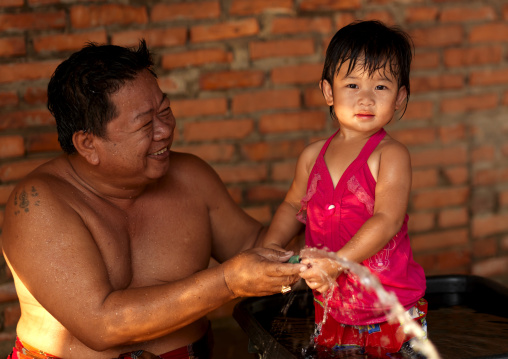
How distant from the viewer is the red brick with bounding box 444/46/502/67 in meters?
3.43

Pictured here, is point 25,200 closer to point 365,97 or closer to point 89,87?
point 89,87

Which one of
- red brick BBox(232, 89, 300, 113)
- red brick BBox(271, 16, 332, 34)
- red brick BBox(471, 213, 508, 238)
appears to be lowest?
red brick BBox(471, 213, 508, 238)

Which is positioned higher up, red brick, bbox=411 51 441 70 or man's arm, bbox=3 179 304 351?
red brick, bbox=411 51 441 70

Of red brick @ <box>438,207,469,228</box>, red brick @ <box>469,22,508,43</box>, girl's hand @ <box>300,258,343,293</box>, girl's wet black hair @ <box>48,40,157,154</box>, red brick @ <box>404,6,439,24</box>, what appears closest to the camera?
girl's hand @ <box>300,258,343,293</box>

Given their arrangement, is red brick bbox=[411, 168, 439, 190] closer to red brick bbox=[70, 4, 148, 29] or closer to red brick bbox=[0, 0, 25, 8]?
red brick bbox=[70, 4, 148, 29]

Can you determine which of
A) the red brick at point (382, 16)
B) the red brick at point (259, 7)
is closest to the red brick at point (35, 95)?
the red brick at point (259, 7)

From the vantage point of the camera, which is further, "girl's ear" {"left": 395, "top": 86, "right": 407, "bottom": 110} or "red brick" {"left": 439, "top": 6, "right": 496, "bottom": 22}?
"red brick" {"left": 439, "top": 6, "right": 496, "bottom": 22}

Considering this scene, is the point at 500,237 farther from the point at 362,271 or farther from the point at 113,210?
the point at 113,210

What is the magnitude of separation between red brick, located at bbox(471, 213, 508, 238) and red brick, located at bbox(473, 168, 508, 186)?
0.17 m

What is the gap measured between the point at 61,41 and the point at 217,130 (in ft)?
2.54

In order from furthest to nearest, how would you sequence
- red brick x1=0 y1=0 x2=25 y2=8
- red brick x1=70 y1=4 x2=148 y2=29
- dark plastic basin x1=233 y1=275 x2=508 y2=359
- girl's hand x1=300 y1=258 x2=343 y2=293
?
red brick x1=70 y1=4 x2=148 y2=29 → red brick x1=0 y1=0 x2=25 y2=8 → dark plastic basin x1=233 y1=275 x2=508 y2=359 → girl's hand x1=300 y1=258 x2=343 y2=293

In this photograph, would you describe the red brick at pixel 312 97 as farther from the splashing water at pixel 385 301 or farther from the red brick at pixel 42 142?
the splashing water at pixel 385 301

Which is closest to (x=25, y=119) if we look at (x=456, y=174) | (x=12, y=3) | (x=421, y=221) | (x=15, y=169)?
(x=15, y=169)

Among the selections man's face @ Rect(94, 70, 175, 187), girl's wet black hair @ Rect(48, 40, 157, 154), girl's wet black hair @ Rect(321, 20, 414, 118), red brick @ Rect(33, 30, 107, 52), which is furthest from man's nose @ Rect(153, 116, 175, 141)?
red brick @ Rect(33, 30, 107, 52)
